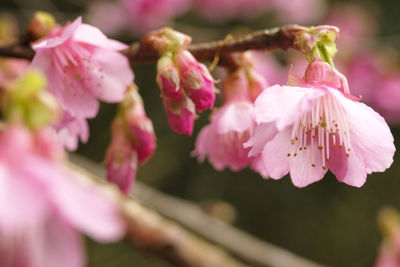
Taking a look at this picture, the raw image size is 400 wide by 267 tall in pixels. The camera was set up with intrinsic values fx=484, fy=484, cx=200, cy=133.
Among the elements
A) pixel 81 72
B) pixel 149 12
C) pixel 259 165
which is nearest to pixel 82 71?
pixel 81 72

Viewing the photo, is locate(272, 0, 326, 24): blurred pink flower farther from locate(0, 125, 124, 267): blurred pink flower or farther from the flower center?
locate(0, 125, 124, 267): blurred pink flower

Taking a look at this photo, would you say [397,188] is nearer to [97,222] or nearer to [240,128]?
[240,128]

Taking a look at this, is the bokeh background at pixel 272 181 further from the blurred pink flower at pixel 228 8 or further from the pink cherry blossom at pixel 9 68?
the pink cherry blossom at pixel 9 68

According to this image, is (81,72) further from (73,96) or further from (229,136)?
(229,136)

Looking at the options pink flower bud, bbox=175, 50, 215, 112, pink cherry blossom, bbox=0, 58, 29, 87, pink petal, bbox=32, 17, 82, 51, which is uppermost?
pink petal, bbox=32, 17, 82, 51

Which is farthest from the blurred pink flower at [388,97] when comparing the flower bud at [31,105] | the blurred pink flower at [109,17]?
the flower bud at [31,105]

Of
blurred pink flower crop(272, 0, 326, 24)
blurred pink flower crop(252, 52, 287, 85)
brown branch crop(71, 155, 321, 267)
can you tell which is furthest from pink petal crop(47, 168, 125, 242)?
blurred pink flower crop(272, 0, 326, 24)
